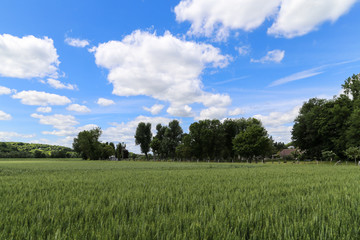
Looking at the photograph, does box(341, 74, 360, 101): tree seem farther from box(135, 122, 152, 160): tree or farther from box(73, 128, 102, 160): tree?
box(73, 128, 102, 160): tree

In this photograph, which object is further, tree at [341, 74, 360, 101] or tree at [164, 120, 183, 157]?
tree at [164, 120, 183, 157]

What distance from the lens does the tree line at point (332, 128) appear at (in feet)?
144

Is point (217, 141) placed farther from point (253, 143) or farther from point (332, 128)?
point (332, 128)

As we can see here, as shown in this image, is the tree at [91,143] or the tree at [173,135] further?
the tree at [91,143]

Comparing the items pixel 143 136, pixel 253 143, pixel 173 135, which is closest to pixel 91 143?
pixel 143 136

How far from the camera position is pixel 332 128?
52.4 meters

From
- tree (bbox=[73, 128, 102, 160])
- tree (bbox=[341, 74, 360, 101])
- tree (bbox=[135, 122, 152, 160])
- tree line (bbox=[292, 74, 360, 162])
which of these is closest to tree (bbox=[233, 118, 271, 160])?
tree line (bbox=[292, 74, 360, 162])

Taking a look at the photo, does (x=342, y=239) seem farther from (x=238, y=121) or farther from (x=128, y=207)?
(x=238, y=121)

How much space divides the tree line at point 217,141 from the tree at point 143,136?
6.08m

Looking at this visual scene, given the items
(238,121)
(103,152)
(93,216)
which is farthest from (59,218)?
(103,152)

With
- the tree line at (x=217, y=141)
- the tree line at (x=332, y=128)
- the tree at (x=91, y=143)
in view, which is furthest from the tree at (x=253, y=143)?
the tree at (x=91, y=143)

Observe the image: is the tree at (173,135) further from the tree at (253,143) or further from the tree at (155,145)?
the tree at (253,143)

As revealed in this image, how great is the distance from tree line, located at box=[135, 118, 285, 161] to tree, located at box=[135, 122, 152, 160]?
6084 millimetres

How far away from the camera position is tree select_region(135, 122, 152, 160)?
96.4m
